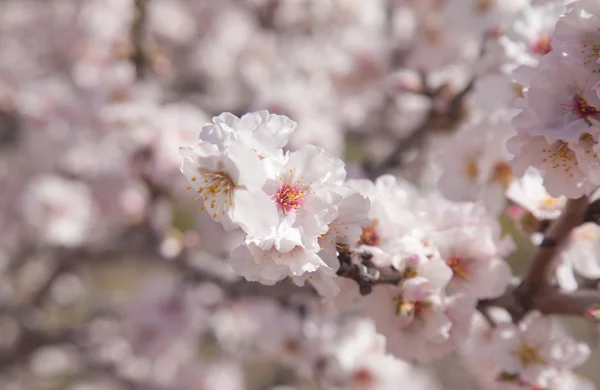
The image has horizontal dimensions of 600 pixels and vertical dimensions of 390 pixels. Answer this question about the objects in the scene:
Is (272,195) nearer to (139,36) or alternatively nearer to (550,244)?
(550,244)

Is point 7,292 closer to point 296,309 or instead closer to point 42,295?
point 42,295

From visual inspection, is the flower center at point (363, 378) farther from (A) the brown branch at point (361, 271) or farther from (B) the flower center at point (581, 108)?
(B) the flower center at point (581, 108)

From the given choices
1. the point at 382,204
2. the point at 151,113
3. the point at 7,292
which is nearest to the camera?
the point at 382,204

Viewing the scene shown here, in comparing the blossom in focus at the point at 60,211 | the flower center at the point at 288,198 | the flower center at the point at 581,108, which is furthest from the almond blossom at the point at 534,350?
the blossom in focus at the point at 60,211

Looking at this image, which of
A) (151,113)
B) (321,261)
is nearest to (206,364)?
(151,113)

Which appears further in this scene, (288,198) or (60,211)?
(60,211)

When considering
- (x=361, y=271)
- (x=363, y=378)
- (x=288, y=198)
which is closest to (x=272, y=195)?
(x=288, y=198)
